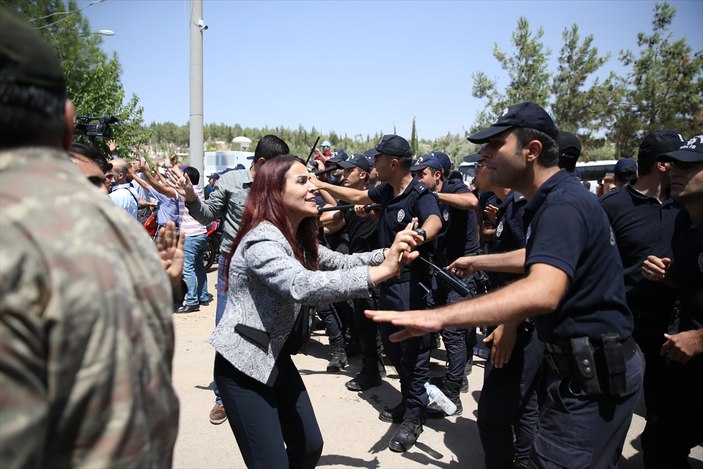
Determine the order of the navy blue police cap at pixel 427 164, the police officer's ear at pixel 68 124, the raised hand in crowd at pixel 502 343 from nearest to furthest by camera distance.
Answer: the police officer's ear at pixel 68 124, the raised hand in crowd at pixel 502 343, the navy blue police cap at pixel 427 164

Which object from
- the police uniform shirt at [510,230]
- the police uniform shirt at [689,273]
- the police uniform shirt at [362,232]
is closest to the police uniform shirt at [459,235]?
the police uniform shirt at [362,232]

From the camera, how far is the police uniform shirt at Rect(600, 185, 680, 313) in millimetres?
3504

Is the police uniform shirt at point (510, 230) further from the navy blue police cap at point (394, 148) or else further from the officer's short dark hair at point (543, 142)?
the navy blue police cap at point (394, 148)

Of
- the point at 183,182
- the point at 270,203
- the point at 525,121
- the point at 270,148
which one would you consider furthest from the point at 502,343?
the point at 183,182

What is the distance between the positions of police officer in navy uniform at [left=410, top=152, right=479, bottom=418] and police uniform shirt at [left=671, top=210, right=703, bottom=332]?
2.05 metres

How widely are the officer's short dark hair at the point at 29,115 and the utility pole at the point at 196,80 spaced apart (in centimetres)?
873

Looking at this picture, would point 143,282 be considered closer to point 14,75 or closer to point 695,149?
point 14,75

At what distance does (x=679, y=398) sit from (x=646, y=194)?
5.18 ft

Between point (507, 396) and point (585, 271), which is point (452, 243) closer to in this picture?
point (507, 396)

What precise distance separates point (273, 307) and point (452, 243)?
11.2 feet

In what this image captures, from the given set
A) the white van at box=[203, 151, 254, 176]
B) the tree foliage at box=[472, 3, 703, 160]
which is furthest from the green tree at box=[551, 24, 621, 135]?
the white van at box=[203, 151, 254, 176]

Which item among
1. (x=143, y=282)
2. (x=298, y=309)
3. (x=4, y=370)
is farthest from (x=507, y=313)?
(x=4, y=370)

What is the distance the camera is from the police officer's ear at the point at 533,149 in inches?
96.0

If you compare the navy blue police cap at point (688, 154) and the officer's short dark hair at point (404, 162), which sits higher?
the navy blue police cap at point (688, 154)
